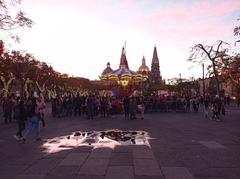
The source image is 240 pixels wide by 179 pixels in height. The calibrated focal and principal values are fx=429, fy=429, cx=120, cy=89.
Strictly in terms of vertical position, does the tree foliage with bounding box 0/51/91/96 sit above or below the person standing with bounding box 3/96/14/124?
above

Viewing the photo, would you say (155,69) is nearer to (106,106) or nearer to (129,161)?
(106,106)

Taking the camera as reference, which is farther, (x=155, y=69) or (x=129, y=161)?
(x=155, y=69)

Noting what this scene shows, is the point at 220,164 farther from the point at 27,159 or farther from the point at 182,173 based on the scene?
the point at 27,159

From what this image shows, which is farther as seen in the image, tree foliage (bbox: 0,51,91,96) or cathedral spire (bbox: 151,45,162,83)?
cathedral spire (bbox: 151,45,162,83)

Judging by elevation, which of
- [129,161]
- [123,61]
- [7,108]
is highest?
[123,61]

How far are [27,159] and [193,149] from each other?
504cm

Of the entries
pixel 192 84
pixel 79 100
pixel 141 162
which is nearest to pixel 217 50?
pixel 79 100

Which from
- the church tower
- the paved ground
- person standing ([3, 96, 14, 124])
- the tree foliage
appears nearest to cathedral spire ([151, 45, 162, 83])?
the church tower

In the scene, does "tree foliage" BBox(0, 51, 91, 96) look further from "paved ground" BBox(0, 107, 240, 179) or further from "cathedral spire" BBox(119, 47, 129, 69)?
"paved ground" BBox(0, 107, 240, 179)

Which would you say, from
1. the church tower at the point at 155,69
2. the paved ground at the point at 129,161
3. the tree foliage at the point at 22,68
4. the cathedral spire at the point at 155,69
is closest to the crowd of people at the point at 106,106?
the paved ground at the point at 129,161

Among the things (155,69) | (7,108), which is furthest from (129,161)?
(155,69)

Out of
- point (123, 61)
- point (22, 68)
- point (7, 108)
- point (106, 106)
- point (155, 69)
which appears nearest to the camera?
point (7, 108)

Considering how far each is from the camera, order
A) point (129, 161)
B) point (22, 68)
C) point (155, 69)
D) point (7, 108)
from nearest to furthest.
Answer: point (129, 161) < point (7, 108) < point (22, 68) < point (155, 69)

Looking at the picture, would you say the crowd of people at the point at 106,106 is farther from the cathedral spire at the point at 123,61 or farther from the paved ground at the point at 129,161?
the cathedral spire at the point at 123,61
